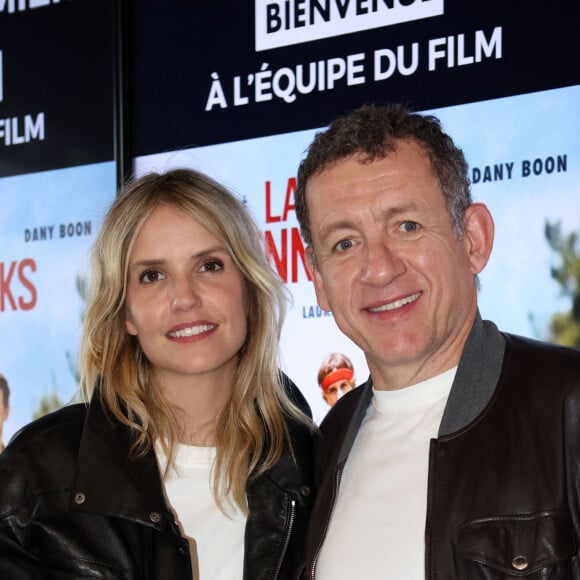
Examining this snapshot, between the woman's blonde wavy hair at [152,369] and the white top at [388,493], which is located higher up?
the woman's blonde wavy hair at [152,369]

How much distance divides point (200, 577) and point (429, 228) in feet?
3.00

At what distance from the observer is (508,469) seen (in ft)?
7.22

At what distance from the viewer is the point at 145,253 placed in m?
2.75

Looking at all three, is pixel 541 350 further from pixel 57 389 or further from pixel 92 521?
pixel 57 389

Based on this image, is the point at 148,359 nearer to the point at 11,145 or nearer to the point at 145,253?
the point at 145,253

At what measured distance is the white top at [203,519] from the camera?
→ 2604mm

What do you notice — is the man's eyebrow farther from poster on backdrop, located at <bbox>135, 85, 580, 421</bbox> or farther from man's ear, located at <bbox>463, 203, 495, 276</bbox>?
poster on backdrop, located at <bbox>135, 85, 580, 421</bbox>

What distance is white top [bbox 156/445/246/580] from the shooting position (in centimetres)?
260

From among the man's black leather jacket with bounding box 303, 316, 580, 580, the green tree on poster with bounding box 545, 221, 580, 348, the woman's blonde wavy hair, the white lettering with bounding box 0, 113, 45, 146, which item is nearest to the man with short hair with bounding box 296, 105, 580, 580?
the man's black leather jacket with bounding box 303, 316, 580, 580

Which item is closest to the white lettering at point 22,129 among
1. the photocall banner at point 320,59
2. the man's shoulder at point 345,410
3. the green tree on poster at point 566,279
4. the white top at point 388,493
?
the photocall banner at point 320,59

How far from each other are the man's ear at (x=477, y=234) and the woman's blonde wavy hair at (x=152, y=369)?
1.88 ft

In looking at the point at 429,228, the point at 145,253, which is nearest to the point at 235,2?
the point at 145,253

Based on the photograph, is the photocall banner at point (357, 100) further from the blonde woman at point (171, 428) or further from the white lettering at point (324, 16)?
the blonde woman at point (171, 428)

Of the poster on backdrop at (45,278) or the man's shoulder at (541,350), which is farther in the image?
the poster on backdrop at (45,278)
